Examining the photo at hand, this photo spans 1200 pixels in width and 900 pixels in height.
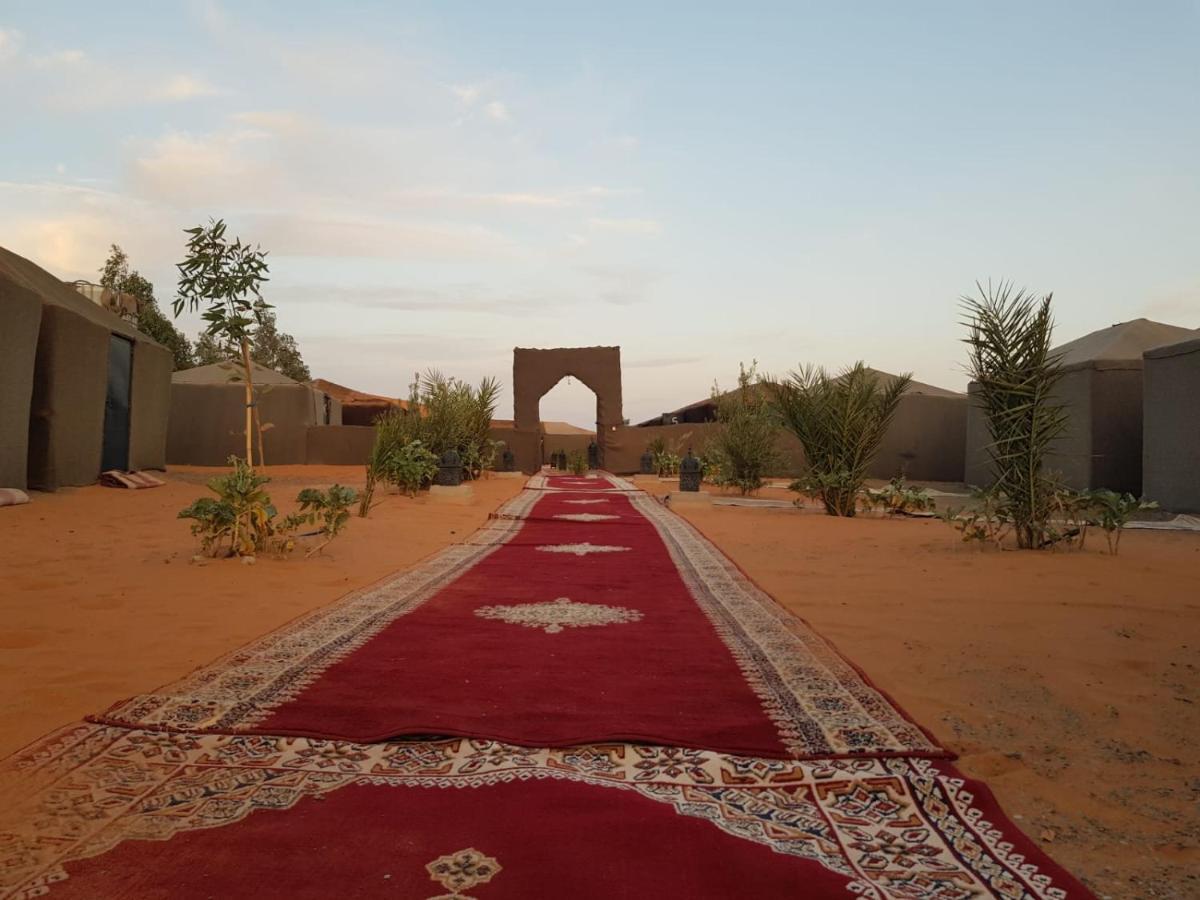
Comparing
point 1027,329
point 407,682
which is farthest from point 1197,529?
point 407,682

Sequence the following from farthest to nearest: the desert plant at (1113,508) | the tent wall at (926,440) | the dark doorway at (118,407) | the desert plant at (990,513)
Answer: the tent wall at (926,440), the dark doorway at (118,407), the desert plant at (990,513), the desert plant at (1113,508)

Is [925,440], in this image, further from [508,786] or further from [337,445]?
[508,786]

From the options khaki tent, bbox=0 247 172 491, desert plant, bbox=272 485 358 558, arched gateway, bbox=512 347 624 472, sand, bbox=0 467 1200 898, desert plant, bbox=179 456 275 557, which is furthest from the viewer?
arched gateway, bbox=512 347 624 472

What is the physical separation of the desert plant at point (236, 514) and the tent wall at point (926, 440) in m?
14.0

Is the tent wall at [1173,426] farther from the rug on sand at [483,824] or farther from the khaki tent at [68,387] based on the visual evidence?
the khaki tent at [68,387]

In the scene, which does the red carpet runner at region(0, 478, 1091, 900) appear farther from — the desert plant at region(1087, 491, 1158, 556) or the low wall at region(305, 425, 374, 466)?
the low wall at region(305, 425, 374, 466)

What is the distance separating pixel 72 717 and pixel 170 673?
0.48 m

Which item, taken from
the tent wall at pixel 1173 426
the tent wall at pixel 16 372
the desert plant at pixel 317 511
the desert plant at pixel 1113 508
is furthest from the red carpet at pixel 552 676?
the tent wall at pixel 1173 426

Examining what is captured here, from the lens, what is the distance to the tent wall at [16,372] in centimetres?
841

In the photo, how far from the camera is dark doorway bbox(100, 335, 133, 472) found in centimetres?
1178

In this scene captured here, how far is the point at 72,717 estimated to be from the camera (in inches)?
95.8

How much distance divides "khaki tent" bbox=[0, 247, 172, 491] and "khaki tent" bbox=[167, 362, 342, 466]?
4.67 m

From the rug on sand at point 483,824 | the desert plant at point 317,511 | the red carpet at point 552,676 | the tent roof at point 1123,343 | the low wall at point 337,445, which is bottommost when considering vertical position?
the rug on sand at point 483,824

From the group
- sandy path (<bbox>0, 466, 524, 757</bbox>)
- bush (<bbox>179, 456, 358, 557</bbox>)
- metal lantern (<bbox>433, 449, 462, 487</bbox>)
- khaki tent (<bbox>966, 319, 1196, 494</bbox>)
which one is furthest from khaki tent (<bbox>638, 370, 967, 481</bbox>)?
bush (<bbox>179, 456, 358, 557</bbox>)
